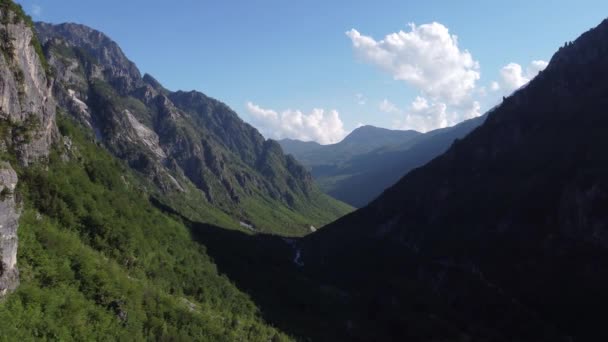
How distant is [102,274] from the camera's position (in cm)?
7644

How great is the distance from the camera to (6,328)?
50.6 metres

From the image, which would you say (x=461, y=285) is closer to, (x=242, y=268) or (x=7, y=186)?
(x=242, y=268)

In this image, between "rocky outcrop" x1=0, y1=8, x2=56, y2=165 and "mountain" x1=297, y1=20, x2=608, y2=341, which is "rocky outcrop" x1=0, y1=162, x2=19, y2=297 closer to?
"rocky outcrop" x1=0, y1=8, x2=56, y2=165

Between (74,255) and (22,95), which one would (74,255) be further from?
(22,95)

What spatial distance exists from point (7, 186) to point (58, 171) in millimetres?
42789

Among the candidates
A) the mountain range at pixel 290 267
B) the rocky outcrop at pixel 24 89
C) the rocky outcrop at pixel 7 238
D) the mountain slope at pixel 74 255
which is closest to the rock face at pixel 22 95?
the rocky outcrop at pixel 24 89

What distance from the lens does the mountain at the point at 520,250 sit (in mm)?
118000

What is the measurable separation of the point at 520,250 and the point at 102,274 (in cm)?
12137

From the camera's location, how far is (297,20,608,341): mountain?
118 metres

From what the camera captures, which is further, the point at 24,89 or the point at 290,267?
the point at 290,267

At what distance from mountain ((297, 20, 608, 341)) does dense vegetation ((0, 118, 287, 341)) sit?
50.7m

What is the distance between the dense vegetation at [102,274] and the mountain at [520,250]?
50736mm

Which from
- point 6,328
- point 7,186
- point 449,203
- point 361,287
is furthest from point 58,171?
point 449,203

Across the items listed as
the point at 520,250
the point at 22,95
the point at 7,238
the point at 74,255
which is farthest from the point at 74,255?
the point at 520,250
